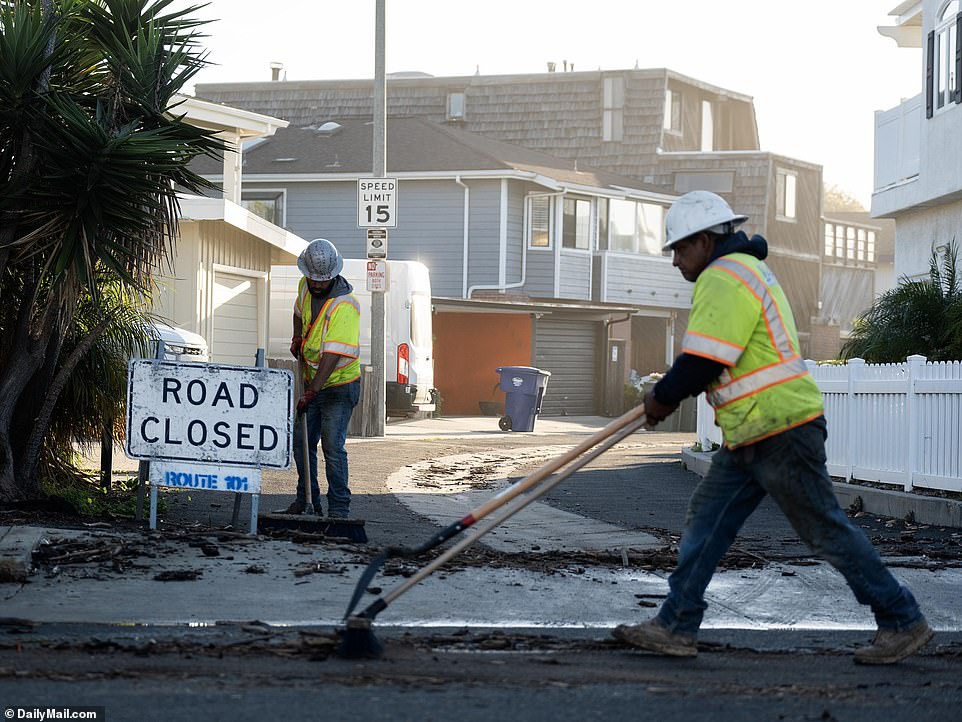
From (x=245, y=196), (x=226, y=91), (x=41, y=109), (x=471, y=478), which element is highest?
(x=226, y=91)

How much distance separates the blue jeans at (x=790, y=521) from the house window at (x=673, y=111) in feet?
137

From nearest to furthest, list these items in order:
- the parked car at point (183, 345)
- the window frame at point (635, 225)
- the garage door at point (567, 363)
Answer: the parked car at point (183, 345), the garage door at point (567, 363), the window frame at point (635, 225)

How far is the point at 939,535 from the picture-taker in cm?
1043

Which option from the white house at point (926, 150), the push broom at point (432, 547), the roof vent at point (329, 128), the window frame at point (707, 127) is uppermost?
the window frame at point (707, 127)

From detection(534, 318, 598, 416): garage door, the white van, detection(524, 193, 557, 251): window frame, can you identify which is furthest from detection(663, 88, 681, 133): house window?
the white van

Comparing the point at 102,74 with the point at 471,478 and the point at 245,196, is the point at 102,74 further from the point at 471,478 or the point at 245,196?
the point at 245,196

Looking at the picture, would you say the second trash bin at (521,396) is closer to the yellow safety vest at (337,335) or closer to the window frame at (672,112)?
the yellow safety vest at (337,335)

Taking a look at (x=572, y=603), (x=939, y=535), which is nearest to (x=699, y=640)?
(x=572, y=603)

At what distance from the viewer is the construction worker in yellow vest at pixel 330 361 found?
941 centimetres

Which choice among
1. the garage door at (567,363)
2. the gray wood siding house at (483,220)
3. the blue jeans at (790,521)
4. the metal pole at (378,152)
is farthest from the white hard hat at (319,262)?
the garage door at (567,363)

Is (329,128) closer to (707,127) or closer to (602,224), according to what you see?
(602,224)

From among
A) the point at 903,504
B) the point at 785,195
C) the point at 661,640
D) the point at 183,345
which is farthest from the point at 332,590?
the point at 785,195

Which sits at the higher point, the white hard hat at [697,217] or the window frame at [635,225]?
the window frame at [635,225]

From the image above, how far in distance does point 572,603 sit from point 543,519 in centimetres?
419
